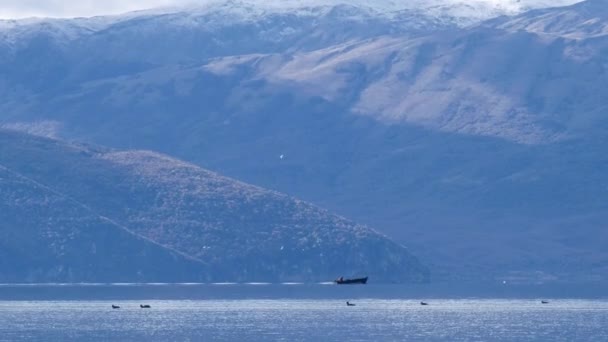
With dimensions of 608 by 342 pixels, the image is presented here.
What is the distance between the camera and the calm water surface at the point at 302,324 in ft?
496

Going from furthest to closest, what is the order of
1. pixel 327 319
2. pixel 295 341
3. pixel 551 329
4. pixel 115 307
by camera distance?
pixel 115 307
pixel 327 319
pixel 551 329
pixel 295 341

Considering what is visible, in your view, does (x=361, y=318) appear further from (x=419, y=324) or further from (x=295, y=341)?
(x=295, y=341)

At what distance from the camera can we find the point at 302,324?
168m

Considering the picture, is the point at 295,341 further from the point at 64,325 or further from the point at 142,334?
the point at 64,325

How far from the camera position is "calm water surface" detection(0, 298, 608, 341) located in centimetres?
15104

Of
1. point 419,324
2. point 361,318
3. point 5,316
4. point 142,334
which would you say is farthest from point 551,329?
point 5,316

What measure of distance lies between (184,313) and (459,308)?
29.8 m

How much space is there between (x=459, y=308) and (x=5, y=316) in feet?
156

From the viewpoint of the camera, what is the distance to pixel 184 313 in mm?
188125

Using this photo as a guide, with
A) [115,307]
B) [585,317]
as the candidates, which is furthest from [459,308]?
[115,307]

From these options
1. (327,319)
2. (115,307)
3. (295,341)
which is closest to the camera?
(295,341)

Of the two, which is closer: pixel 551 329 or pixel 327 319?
pixel 551 329

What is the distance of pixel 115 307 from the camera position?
196625 millimetres

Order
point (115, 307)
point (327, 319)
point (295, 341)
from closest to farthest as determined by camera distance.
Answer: point (295, 341) < point (327, 319) < point (115, 307)
